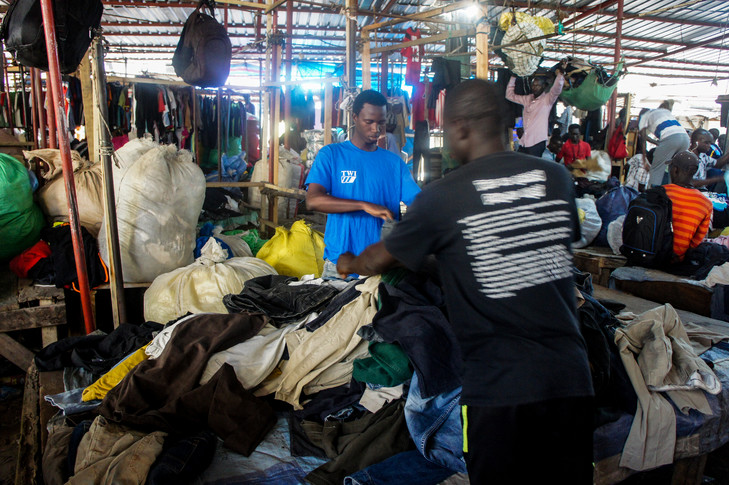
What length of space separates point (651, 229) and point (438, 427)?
4.00 metres

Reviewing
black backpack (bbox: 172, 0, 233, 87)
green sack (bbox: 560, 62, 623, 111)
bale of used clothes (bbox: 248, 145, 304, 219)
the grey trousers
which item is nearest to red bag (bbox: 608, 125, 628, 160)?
the grey trousers

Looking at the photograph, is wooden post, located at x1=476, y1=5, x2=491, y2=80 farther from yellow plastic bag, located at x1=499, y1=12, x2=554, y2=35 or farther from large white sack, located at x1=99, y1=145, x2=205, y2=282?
large white sack, located at x1=99, y1=145, x2=205, y2=282

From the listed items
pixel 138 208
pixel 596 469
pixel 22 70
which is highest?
pixel 22 70

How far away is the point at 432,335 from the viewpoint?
6.21 ft

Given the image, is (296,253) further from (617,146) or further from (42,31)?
(617,146)

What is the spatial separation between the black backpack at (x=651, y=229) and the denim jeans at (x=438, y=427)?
3902mm

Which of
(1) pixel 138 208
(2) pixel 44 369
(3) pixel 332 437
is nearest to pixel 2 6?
(1) pixel 138 208

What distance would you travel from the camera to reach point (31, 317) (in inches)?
147

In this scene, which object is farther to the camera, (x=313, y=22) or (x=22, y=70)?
(x=313, y=22)

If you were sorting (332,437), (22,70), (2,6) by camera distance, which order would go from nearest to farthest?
(332,437), (22,70), (2,6)

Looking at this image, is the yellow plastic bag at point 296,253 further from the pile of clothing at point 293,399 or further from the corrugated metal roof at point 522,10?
the corrugated metal roof at point 522,10

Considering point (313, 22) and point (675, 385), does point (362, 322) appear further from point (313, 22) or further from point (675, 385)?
point (313, 22)

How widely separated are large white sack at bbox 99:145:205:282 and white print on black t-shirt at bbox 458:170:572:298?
3.24 metres

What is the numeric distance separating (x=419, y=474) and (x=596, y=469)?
0.86 meters
